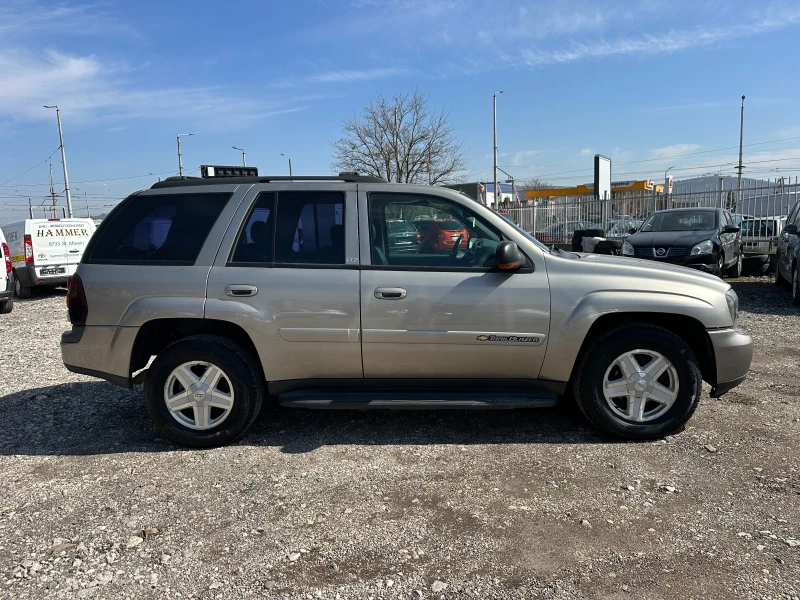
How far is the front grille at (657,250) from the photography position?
35.8 ft

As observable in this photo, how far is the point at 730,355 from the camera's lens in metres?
4.11

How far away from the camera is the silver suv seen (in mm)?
4016

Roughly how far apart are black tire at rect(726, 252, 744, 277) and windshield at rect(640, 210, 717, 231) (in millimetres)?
1364

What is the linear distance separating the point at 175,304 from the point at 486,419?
2516 mm

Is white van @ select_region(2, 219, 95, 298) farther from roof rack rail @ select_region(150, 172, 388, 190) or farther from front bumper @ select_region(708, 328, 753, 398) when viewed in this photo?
front bumper @ select_region(708, 328, 753, 398)

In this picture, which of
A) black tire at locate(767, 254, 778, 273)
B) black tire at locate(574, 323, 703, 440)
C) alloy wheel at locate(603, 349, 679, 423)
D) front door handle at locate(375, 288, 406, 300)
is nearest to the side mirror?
front door handle at locate(375, 288, 406, 300)

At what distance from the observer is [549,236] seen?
73.1ft

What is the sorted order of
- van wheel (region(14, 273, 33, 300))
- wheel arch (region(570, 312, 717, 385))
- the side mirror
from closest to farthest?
the side mirror < wheel arch (region(570, 312, 717, 385)) < van wheel (region(14, 273, 33, 300))

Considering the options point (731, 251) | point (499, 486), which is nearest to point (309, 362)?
point (499, 486)

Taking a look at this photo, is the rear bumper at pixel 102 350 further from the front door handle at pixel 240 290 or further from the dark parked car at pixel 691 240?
the dark parked car at pixel 691 240

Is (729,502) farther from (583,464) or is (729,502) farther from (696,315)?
(696,315)

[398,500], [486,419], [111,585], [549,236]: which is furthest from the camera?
[549,236]

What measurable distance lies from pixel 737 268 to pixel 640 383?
34.8 feet

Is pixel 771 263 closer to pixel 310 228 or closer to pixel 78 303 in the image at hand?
pixel 310 228
